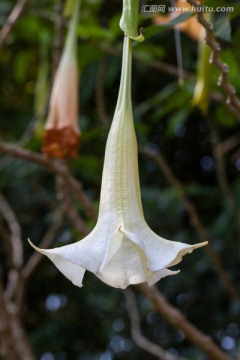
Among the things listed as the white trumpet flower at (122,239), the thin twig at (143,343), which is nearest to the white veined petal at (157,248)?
the white trumpet flower at (122,239)

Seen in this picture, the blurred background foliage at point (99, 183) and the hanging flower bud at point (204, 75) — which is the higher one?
the hanging flower bud at point (204, 75)

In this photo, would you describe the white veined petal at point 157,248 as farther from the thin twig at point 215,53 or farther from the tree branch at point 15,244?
the tree branch at point 15,244

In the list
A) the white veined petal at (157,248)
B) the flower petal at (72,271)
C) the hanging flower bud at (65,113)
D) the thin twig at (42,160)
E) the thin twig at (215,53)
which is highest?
the thin twig at (215,53)

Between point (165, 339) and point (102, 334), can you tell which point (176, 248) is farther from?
point (102, 334)

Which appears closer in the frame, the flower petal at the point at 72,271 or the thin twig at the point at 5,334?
the flower petal at the point at 72,271

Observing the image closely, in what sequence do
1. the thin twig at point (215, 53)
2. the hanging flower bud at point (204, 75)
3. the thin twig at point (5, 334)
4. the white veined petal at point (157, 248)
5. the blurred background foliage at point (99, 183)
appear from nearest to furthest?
the white veined petal at point (157, 248)
the thin twig at point (215, 53)
the hanging flower bud at point (204, 75)
the thin twig at point (5, 334)
the blurred background foliage at point (99, 183)

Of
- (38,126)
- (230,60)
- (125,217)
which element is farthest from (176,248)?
(38,126)

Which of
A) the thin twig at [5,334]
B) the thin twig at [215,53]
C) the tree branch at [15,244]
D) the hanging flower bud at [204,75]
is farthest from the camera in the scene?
the tree branch at [15,244]

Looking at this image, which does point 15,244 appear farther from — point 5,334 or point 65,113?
point 65,113
